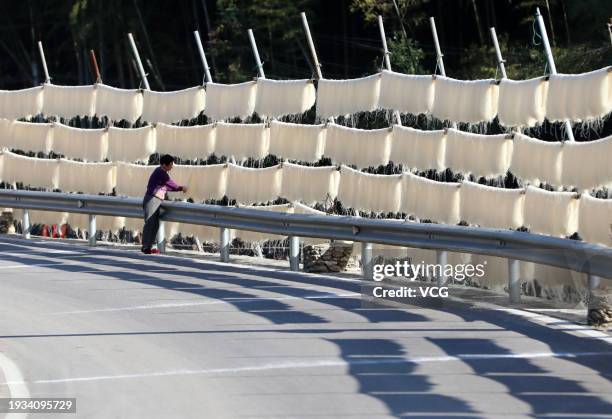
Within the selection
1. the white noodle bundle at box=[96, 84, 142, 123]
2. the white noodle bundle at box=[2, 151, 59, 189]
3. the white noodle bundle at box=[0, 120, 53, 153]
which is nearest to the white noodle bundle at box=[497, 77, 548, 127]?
the white noodle bundle at box=[96, 84, 142, 123]

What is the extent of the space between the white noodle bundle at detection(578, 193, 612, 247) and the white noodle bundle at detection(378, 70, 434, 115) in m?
4.43

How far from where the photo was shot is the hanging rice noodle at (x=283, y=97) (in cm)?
2256

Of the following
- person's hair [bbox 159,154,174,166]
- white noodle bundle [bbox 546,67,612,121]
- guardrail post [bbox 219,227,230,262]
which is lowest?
guardrail post [bbox 219,227,230,262]

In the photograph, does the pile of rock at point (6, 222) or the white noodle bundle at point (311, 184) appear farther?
the pile of rock at point (6, 222)

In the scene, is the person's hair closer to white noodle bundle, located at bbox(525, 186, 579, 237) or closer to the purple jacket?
the purple jacket

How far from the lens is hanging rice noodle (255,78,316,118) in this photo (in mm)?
22562

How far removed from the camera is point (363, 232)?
58.4 ft

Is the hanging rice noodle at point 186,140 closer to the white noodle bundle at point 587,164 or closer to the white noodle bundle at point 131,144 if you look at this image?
the white noodle bundle at point 131,144

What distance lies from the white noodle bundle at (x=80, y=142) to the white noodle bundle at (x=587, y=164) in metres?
9.94

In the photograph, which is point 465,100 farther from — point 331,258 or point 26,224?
point 26,224

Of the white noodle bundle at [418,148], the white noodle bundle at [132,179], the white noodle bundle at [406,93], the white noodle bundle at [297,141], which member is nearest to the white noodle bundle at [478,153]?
the white noodle bundle at [418,148]

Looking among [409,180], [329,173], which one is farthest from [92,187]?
[409,180]

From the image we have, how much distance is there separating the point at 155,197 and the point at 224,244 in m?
1.92

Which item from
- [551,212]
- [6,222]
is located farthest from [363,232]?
[6,222]
